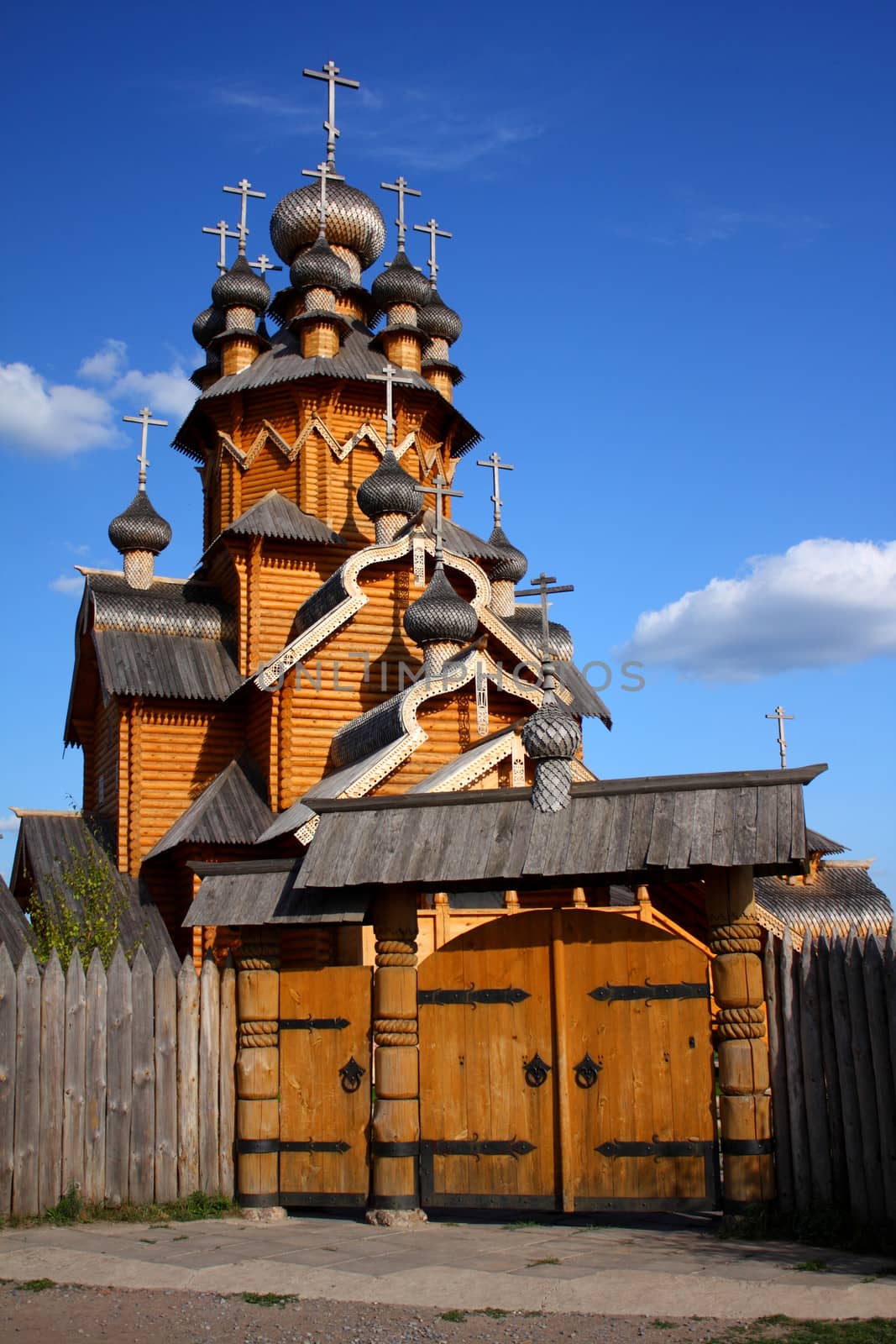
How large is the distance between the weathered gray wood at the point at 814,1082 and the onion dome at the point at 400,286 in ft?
57.8

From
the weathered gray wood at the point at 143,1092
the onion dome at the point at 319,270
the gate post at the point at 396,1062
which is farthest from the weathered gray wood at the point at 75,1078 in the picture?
the onion dome at the point at 319,270

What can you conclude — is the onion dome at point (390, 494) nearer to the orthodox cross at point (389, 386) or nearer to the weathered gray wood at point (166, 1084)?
the orthodox cross at point (389, 386)

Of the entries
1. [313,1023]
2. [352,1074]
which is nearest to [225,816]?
[313,1023]

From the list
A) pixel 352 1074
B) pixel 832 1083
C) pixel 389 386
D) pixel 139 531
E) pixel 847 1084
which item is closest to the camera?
pixel 847 1084

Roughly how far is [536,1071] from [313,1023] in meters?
1.45

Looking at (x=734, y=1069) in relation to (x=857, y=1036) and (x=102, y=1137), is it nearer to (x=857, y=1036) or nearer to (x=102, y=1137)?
(x=857, y=1036)

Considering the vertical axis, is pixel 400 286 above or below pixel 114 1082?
above

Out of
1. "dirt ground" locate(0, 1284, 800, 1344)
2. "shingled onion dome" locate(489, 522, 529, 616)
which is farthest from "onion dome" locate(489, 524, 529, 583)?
"dirt ground" locate(0, 1284, 800, 1344)

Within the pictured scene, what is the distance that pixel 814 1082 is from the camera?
7.20 metres

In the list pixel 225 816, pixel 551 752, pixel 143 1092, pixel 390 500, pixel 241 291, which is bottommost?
pixel 143 1092

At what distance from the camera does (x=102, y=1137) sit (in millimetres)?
8094

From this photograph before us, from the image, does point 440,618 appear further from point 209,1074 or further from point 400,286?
point 209,1074

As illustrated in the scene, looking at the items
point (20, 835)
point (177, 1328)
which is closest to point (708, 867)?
point (177, 1328)

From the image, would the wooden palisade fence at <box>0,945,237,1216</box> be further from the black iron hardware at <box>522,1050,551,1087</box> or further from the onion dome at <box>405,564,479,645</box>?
the onion dome at <box>405,564,479,645</box>
